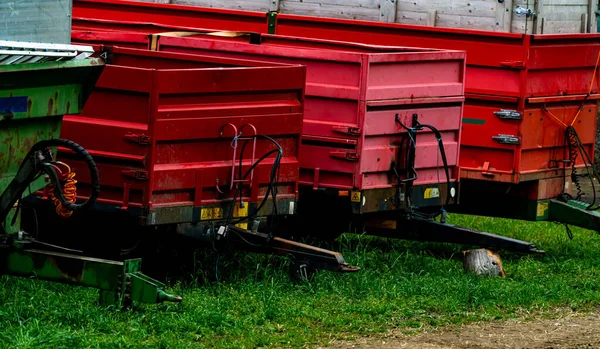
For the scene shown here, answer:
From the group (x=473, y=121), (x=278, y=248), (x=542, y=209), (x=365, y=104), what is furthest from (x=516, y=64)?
(x=278, y=248)

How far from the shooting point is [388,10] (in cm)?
1338

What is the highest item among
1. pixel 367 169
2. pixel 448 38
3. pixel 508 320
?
pixel 448 38

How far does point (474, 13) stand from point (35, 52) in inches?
237

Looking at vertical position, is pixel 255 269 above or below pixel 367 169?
below

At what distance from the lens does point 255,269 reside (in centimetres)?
1073

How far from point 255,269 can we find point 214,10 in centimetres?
456

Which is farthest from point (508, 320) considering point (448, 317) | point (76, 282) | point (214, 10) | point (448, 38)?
point (214, 10)

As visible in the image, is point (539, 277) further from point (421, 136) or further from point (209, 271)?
point (209, 271)

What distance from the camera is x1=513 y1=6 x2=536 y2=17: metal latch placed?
12.4 metres

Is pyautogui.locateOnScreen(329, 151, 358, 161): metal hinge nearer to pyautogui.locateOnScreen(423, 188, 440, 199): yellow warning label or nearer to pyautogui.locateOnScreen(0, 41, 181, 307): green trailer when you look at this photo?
pyautogui.locateOnScreen(423, 188, 440, 199): yellow warning label

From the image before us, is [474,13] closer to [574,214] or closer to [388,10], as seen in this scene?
[388,10]

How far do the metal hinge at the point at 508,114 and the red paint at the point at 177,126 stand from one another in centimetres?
282

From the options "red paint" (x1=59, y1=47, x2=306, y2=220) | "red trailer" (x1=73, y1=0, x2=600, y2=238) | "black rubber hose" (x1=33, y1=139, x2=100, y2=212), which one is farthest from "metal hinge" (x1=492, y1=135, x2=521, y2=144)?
"black rubber hose" (x1=33, y1=139, x2=100, y2=212)

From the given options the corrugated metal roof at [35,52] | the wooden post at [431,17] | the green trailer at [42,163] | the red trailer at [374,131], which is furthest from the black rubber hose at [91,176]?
the wooden post at [431,17]
